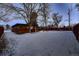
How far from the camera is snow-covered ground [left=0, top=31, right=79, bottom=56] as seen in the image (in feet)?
3.94

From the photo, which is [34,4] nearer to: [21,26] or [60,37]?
[21,26]

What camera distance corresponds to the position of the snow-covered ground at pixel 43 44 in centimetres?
120

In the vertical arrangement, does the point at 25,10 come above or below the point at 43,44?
above

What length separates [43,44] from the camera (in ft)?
3.98

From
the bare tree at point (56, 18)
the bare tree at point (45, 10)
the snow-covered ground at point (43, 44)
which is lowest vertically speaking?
the snow-covered ground at point (43, 44)

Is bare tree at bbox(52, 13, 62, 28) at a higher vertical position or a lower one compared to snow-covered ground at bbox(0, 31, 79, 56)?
higher

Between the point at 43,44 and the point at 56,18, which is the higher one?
the point at 56,18

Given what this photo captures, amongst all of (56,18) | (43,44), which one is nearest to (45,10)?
(56,18)

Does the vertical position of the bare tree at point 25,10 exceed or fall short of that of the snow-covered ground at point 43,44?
it exceeds it

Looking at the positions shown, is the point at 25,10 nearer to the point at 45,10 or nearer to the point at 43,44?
the point at 45,10

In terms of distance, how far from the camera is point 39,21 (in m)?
1.23

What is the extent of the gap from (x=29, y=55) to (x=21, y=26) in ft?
0.69

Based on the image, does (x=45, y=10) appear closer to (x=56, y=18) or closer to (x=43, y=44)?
(x=56, y=18)

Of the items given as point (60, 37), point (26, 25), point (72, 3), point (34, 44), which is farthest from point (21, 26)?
point (72, 3)
